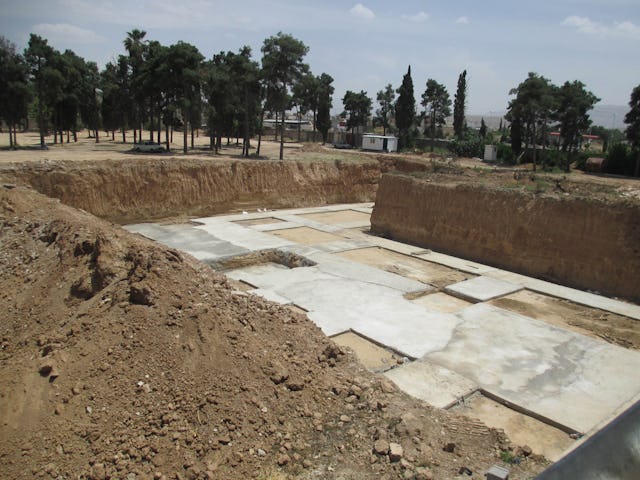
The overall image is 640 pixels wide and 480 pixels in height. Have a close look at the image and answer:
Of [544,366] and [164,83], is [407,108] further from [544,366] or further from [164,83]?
[544,366]

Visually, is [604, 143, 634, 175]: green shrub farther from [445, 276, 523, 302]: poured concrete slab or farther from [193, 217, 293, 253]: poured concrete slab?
[193, 217, 293, 253]: poured concrete slab

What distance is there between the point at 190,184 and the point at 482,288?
14.4 metres

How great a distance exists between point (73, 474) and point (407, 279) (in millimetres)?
10578

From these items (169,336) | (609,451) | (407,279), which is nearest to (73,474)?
(169,336)

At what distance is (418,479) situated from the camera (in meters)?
5.28

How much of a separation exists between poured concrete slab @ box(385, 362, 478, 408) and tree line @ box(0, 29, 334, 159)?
23389 millimetres

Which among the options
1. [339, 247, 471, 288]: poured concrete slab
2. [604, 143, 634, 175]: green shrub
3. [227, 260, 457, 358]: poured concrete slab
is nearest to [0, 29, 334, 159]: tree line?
[339, 247, 471, 288]: poured concrete slab

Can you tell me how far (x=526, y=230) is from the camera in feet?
53.2

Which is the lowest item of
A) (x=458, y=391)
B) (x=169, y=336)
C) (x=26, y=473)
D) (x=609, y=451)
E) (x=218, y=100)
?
(x=458, y=391)

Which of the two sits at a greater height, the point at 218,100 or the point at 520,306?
the point at 218,100

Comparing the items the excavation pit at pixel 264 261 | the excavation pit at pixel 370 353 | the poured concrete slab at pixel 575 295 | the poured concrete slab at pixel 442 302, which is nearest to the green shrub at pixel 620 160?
the poured concrete slab at pixel 575 295

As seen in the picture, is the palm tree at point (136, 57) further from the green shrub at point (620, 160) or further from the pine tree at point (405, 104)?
the green shrub at point (620, 160)

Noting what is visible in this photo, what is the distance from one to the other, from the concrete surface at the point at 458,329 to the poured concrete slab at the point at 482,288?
3cm

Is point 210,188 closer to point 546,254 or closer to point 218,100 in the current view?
point 218,100
